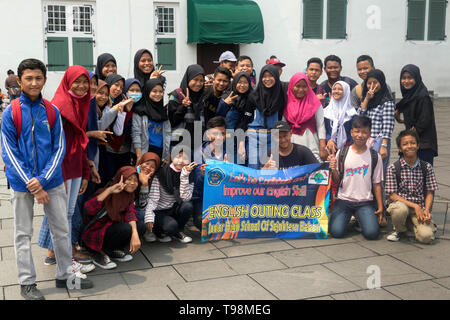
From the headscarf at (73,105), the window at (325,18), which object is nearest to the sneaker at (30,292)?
the headscarf at (73,105)

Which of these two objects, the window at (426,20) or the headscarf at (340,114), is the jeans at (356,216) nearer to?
the headscarf at (340,114)

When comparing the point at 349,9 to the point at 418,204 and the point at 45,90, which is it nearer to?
the point at 45,90

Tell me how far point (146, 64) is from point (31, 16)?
10.0 m

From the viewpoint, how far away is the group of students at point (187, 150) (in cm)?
453

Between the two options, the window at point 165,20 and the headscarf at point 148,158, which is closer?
the headscarf at point 148,158

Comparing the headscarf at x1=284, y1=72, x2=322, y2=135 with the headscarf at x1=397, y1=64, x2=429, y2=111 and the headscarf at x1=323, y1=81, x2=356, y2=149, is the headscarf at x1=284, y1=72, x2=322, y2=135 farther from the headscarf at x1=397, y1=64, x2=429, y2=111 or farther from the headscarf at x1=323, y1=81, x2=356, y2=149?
the headscarf at x1=397, y1=64, x2=429, y2=111

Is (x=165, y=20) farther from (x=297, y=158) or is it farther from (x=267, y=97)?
(x=297, y=158)

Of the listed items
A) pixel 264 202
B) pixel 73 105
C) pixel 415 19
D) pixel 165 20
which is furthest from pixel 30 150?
pixel 415 19

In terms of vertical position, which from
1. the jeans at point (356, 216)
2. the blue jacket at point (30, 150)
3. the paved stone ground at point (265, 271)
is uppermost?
the blue jacket at point (30, 150)

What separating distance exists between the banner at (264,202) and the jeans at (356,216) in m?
0.11

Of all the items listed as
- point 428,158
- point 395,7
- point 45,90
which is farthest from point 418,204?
point 395,7

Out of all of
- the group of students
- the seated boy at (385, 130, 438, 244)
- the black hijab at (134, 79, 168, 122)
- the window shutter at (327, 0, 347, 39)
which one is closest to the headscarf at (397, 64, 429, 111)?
the group of students

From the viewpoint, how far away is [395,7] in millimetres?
18812

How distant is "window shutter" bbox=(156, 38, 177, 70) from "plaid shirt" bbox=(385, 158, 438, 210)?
11685mm
